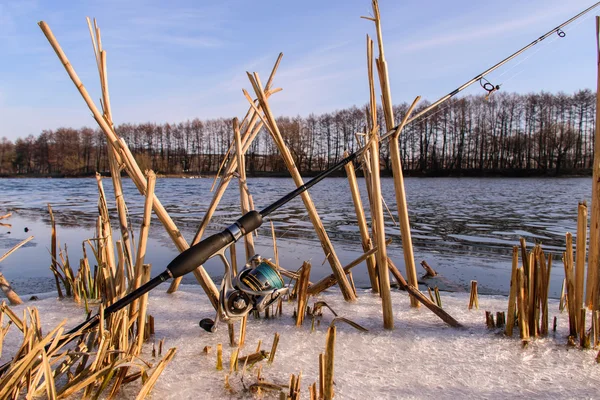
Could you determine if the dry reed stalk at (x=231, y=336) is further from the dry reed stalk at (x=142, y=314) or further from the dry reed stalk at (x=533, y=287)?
the dry reed stalk at (x=533, y=287)

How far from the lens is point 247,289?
7.18 feet

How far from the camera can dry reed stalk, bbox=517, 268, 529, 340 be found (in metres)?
2.43

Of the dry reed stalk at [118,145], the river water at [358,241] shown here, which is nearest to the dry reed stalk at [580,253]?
the river water at [358,241]

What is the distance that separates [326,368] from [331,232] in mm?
7524

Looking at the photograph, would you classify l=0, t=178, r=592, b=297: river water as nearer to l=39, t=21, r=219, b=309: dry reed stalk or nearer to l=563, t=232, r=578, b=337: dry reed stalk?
l=563, t=232, r=578, b=337: dry reed stalk

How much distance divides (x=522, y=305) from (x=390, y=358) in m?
0.82

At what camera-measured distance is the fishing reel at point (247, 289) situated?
7.22ft

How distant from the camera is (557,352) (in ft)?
7.65

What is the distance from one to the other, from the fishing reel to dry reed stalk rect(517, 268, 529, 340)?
1312mm

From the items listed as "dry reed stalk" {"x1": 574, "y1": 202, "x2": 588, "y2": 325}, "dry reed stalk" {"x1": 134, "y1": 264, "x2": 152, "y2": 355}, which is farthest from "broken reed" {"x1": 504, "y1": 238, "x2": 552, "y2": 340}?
"dry reed stalk" {"x1": 134, "y1": 264, "x2": 152, "y2": 355}

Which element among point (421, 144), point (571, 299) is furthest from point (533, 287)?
point (421, 144)

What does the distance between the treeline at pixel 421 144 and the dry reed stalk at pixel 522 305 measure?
169ft

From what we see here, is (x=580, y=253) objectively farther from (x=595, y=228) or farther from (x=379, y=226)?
(x=379, y=226)

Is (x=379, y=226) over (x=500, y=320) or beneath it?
over
